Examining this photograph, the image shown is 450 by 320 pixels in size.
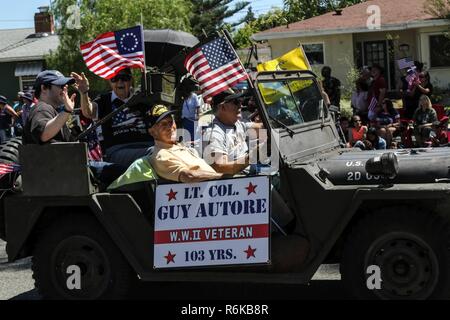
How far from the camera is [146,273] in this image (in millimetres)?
5777

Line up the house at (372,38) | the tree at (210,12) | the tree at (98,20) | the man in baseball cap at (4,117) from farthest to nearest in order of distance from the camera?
the tree at (210,12) → the tree at (98,20) → the house at (372,38) → the man in baseball cap at (4,117)

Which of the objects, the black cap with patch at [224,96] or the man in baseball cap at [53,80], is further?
the man in baseball cap at [53,80]

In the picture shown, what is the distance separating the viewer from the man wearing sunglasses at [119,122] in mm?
6473

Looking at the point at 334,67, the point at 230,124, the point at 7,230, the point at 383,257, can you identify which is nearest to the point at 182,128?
the point at 230,124

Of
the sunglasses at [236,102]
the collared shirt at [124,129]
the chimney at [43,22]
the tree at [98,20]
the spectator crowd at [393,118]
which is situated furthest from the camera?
the chimney at [43,22]

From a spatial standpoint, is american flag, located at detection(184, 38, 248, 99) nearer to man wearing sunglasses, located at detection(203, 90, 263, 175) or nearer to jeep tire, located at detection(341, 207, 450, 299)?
man wearing sunglasses, located at detection(203, 90, 263, 175)

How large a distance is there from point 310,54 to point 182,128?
947 inches

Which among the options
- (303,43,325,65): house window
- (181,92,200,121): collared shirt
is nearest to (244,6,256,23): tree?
(303,43,325,65): house window

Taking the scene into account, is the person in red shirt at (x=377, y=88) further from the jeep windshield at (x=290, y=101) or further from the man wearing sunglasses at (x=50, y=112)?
the man wearing sunglasses at (x=50, y=112)

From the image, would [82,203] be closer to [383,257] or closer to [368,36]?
[383,257]

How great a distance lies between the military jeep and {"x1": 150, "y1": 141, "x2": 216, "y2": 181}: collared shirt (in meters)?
0.10

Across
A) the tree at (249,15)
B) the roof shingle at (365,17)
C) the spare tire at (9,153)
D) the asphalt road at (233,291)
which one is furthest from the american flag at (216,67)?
the tree at (249,15)

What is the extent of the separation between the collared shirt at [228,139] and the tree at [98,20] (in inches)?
876

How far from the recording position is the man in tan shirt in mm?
5590
